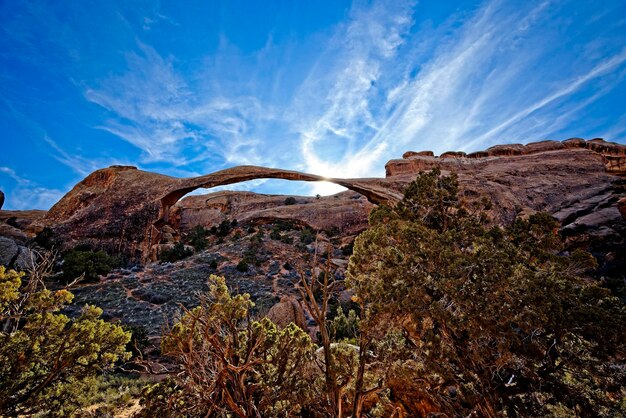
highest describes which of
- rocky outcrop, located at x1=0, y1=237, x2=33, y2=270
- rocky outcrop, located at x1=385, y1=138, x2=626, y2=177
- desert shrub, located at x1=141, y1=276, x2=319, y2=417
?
rocky outcrop, located at x1=385, y1=138, x2=626, y2=177

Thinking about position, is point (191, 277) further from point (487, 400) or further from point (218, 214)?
point (218, 214)

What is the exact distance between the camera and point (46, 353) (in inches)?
159

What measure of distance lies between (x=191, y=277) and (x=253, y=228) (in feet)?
42.3

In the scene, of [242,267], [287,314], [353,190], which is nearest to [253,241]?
[242,267]

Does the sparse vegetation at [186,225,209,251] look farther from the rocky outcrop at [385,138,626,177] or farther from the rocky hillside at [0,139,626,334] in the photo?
the rocky outcrop at [385,138,626,177]

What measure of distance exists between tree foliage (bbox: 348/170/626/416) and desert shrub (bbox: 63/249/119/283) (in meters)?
15.8

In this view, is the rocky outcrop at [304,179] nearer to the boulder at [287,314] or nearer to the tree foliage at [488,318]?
the boulder at [287,314]

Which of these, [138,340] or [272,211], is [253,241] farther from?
[138,340]

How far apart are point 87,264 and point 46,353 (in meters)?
13.9

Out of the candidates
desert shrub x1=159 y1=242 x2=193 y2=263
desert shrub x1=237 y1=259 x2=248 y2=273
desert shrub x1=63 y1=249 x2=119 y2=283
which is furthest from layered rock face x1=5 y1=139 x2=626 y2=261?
desert shrub x1=159 y1=242 x2=193 y2=263

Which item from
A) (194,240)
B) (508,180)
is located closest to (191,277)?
(194,240)

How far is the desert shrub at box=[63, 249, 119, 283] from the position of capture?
581 inches

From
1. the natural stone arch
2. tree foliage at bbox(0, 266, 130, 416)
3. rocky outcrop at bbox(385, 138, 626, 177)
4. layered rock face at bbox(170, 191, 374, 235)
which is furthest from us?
layered rock face at bbox(170, 191, 374, 235)

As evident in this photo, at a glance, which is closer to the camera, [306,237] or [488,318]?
[488,318]
